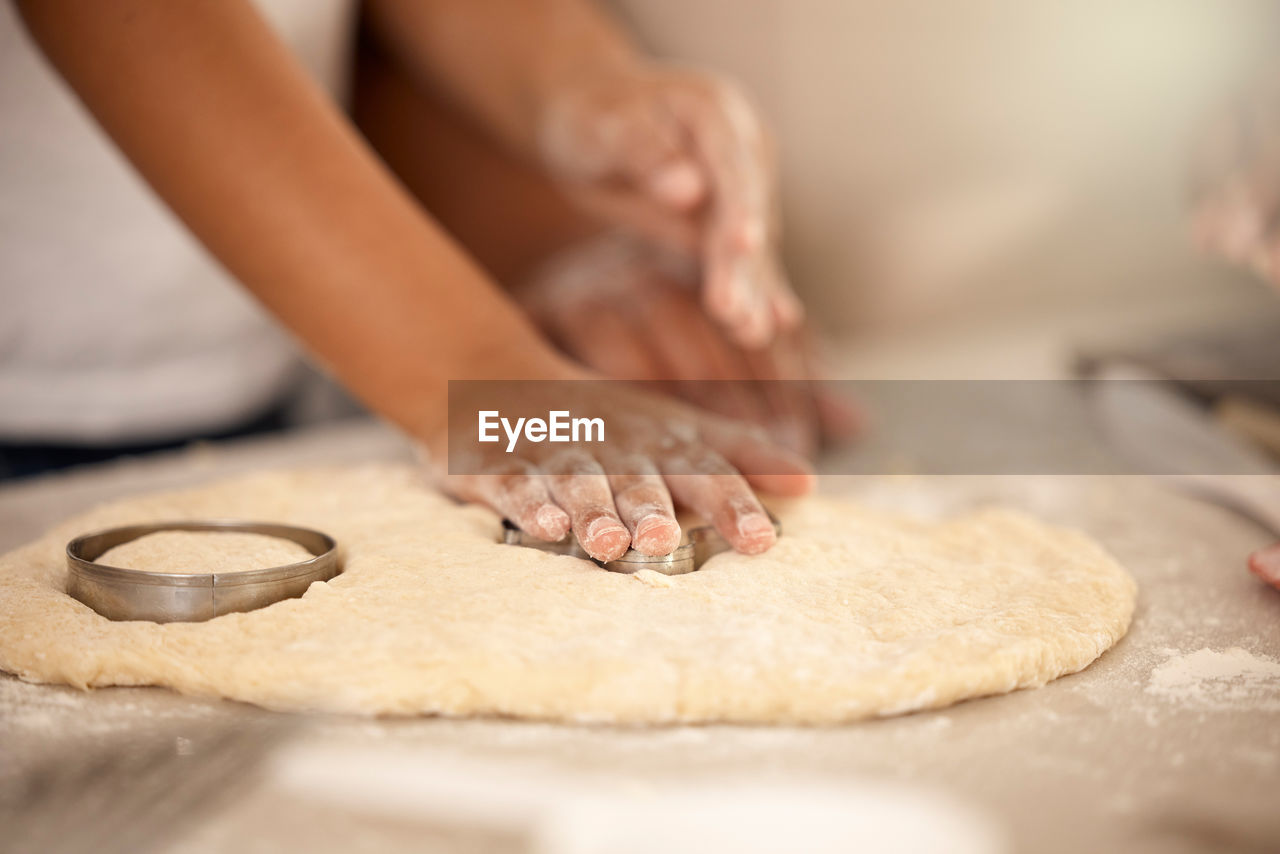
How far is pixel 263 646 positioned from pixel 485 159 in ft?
4.45

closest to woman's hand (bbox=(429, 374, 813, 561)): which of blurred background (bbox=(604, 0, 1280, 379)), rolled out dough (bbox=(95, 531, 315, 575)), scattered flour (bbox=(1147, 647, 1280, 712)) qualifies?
rolled out dough (bbox=(95, 531, 315, 575))

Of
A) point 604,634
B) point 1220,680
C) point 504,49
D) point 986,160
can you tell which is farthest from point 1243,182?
point 604,634

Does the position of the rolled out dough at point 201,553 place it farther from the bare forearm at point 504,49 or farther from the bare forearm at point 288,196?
the bare forearm at point 504,49

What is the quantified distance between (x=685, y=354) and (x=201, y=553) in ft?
2.66

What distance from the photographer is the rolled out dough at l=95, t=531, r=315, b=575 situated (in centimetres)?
62

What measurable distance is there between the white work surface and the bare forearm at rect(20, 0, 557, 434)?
399 millimetres

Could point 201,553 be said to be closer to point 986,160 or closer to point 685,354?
point 685,354

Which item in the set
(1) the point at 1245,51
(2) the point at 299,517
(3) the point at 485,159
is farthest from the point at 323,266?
(1) the point at 1245,51

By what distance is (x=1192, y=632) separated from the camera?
682mm

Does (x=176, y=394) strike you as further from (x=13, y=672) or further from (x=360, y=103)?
(x=13, y=672)

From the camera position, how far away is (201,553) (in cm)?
64

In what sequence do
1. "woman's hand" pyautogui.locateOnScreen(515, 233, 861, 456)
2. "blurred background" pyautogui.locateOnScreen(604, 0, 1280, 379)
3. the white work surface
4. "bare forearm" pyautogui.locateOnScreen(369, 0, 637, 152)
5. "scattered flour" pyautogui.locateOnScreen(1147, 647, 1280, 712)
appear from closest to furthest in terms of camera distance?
the white work surface → "scattered flour" pyautogui.locateOnScreen(1147, 647, 1280, 712) → "woman's hand" pyautogui.locateOnScreen(515, 233, 861, 456) → "bare forearm" pyautogui.locateOnScreen(369, 0, 637, 152) → "blurred background" pyautogui.locateOnScreen(604, 0, 1280, 379)

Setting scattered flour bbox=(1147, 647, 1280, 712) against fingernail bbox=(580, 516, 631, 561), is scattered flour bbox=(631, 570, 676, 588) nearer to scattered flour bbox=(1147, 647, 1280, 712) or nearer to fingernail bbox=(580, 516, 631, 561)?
fingernail bbox=(580, 516, 631, 561)

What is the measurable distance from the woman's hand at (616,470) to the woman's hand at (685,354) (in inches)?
17.3
